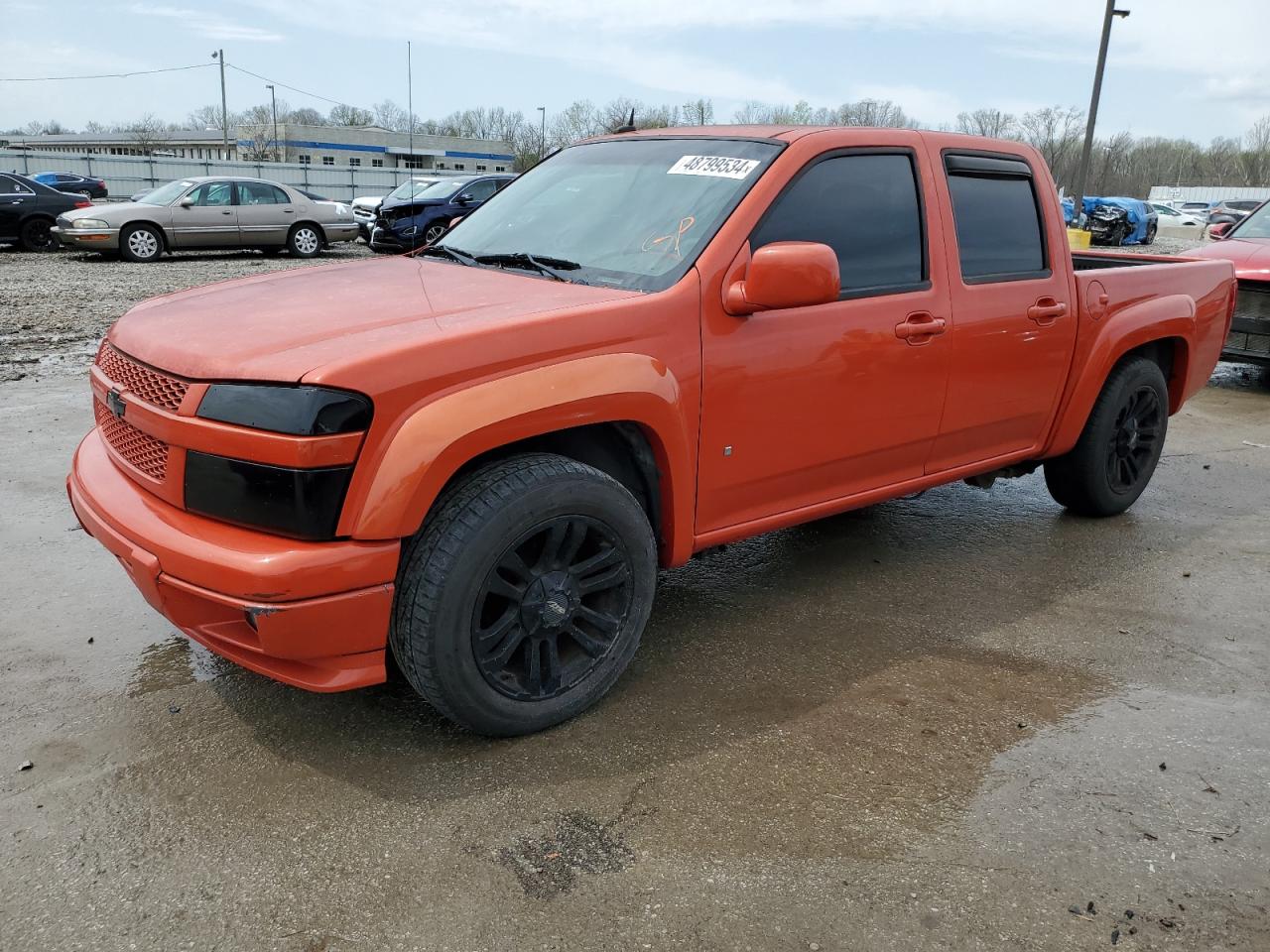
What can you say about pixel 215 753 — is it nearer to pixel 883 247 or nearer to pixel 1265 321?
pixel 883 247

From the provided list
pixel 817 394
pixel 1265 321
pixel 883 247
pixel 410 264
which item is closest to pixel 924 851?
pixel 817 394

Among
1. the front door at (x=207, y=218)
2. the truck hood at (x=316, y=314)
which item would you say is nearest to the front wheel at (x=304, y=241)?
the front door at (x=207, y=218)

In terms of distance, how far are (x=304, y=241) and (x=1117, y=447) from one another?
1555cm

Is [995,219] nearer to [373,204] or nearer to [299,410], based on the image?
[299,410]

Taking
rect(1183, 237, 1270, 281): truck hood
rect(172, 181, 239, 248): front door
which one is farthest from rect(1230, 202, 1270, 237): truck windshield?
rect(172, 181, 239, 248): front door

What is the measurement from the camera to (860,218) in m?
3.60

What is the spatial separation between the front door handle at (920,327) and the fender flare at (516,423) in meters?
1.02

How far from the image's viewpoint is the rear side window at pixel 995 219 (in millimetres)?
3945

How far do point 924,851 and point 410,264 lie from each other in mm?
2584

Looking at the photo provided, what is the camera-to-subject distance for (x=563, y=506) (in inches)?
110

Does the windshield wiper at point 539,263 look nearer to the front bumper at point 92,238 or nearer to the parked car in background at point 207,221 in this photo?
the front bumper at point 92,238

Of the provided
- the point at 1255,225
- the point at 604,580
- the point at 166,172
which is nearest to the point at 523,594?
the point at 604,580

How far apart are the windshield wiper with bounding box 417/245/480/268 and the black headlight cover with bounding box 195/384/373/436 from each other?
1311 millimetres

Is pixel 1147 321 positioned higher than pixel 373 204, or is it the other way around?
pixel 373 204
